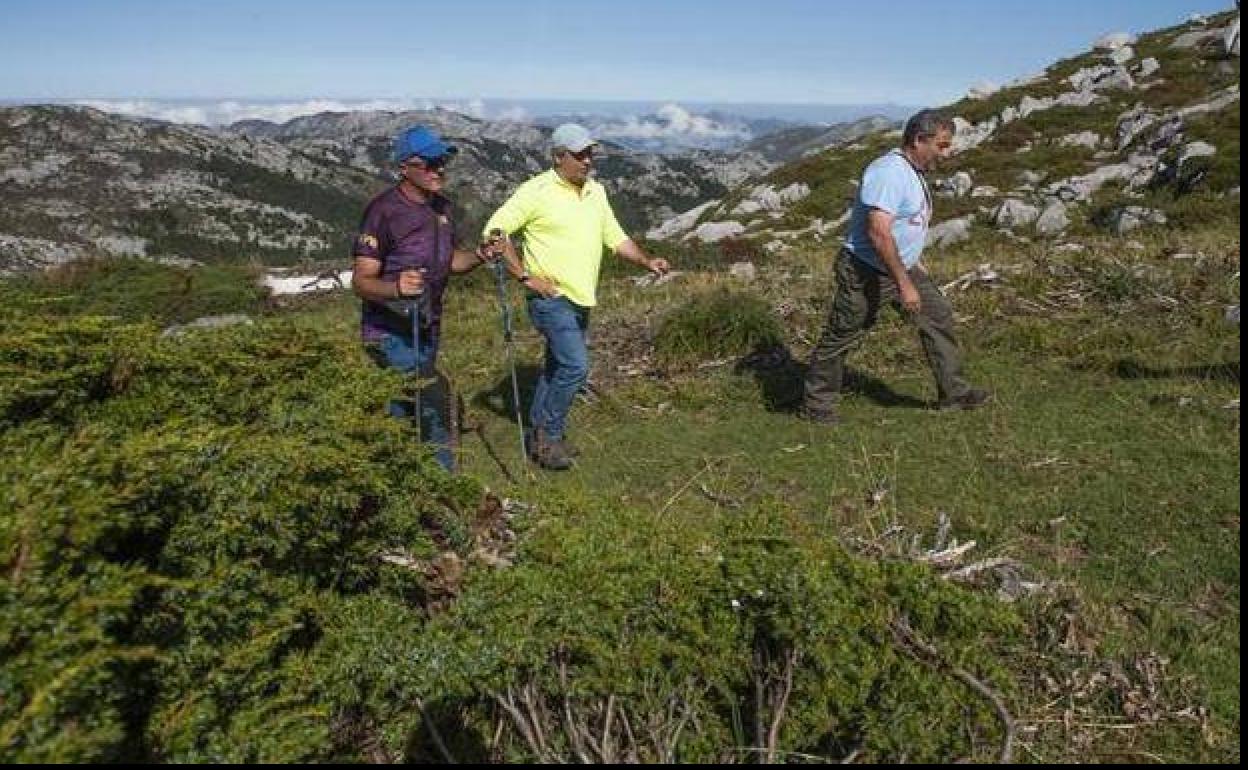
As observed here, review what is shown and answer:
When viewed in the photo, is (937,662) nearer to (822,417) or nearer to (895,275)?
(895,275)

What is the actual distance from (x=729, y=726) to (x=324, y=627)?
1.56m

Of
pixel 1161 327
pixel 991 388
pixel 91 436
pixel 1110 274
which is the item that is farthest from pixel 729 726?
pixel 1110 274

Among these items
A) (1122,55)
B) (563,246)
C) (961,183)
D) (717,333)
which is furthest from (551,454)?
(1122,55)

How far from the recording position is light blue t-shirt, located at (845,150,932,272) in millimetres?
7797

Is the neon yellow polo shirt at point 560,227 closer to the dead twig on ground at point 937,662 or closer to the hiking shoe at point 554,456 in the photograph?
the hiking shoe at point 554,456

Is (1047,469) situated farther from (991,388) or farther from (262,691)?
(262,691)

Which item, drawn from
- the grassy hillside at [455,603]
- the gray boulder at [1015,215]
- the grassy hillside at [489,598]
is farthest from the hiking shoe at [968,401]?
the gray boulder at [1015,215]

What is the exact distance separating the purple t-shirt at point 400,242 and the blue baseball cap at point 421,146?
0.27 metres

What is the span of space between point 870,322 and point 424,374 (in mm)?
4002

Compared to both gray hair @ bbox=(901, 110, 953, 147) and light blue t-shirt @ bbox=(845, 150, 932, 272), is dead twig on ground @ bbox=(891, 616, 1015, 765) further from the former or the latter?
gray hair @ bbox=(901, 110, 953, 147)

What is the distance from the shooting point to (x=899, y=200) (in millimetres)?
7820

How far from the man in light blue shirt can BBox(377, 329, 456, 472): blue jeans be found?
343 centimetres

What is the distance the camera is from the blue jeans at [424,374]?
6.80 m

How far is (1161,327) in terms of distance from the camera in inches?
387
